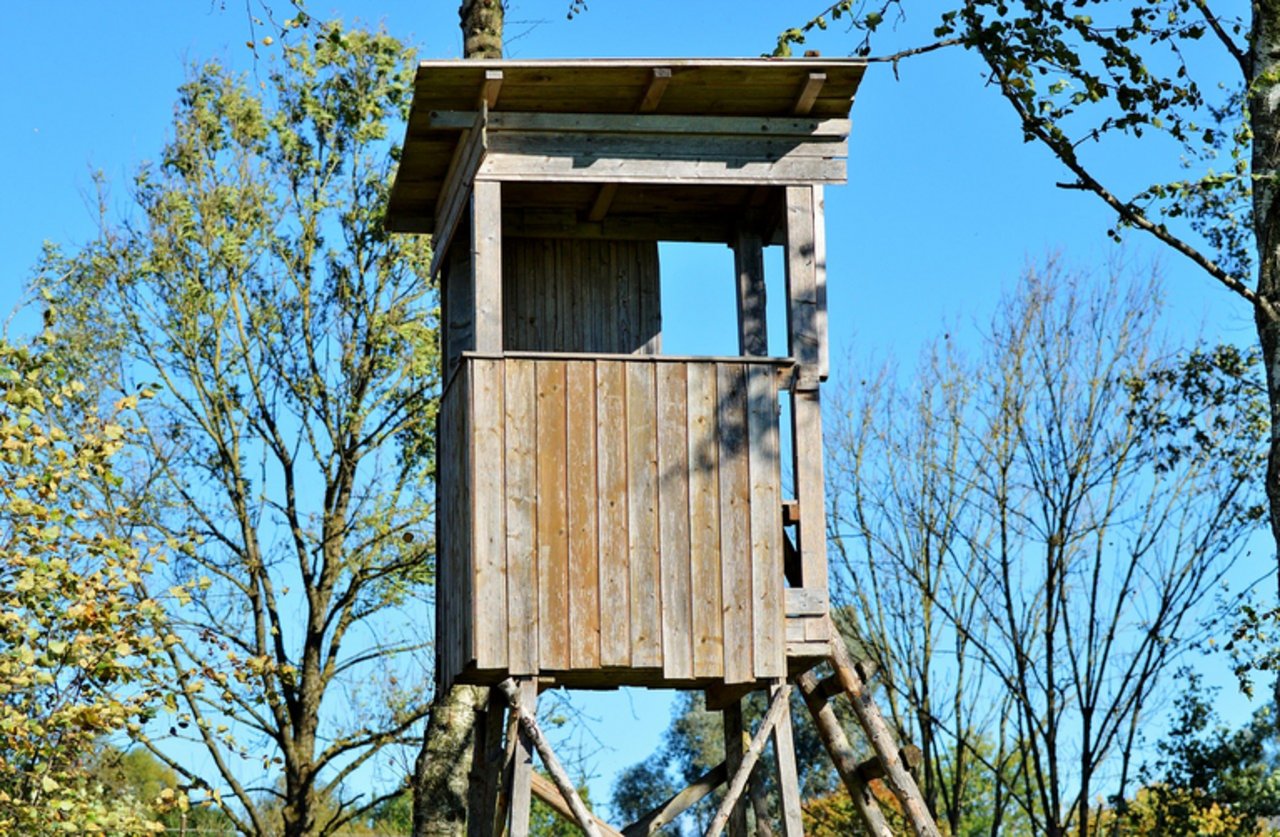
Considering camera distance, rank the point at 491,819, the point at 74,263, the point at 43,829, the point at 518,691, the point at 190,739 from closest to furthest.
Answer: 1. the point at 518,691
2. the point at 43,829
3. the point at 491,819
4. the point at 190,739
5. the point at 74,263

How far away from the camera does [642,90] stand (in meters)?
9.14

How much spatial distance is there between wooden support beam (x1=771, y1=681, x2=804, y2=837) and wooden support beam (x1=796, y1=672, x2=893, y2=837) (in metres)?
0.82

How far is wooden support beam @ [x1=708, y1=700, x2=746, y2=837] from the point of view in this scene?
9953mm

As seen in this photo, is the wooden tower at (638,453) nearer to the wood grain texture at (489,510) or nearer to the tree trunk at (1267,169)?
the wood grain texture at (489,510)

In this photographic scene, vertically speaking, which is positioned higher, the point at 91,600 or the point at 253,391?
the point at 253,391

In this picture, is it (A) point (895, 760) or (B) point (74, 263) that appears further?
(B) point (74, 263)

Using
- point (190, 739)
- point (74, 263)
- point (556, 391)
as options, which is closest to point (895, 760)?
point (556, 391)

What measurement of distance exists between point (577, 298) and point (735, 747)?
8.59 feet

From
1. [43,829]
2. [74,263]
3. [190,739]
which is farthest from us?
[74,263]

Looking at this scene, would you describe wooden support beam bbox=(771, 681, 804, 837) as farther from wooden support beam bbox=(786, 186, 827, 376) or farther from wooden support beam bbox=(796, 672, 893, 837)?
wooden support beam bbox=(786, 186, 827, 376)

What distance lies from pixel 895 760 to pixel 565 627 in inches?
82.0

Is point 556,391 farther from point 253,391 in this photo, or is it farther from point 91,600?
point 253,391

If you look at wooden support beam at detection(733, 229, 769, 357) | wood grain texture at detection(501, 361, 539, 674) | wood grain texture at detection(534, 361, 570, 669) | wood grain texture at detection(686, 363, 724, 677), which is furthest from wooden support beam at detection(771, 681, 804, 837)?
wooden support beam at detection(733, 229, 769, 357)

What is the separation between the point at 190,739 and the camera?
16.3 m
